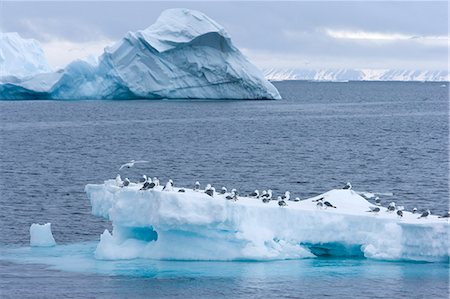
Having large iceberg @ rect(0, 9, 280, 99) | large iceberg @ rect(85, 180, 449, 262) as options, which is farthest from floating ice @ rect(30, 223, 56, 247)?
large iceberg @ rect(0, 9, 280, 99)

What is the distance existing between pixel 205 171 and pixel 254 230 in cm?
2149

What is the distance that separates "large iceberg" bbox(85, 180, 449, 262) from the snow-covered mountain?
255ft

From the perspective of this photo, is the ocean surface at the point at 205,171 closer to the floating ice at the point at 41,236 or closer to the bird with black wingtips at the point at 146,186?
the floating ice at the point at 41,236

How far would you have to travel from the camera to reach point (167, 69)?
85000 mm

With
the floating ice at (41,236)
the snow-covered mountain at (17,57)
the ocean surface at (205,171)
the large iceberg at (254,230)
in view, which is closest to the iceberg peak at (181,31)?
the ocean surface at (205,171)

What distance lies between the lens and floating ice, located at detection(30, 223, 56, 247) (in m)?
28.2

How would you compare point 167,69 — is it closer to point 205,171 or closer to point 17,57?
point 17,57

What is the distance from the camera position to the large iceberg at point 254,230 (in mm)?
25328

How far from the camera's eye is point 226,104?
10112 cm

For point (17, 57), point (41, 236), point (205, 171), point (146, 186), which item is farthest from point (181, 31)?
point (146, 186)

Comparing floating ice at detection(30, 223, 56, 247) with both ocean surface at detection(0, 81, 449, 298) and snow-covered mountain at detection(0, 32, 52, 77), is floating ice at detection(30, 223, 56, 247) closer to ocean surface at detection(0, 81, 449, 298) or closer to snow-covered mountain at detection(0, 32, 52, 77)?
ocean surface at detection(0, 81, 449, 298)

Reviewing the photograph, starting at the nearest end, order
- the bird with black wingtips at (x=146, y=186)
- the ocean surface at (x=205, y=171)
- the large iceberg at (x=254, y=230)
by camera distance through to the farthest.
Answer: the ocean surface at (x=205, y=171)
the large iceberg at (x=254, y=230)
the bird with black wingtips at (x=146, y=186)

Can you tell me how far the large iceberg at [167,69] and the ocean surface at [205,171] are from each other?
2.27 meters

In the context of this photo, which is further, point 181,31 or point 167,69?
point 167,69
